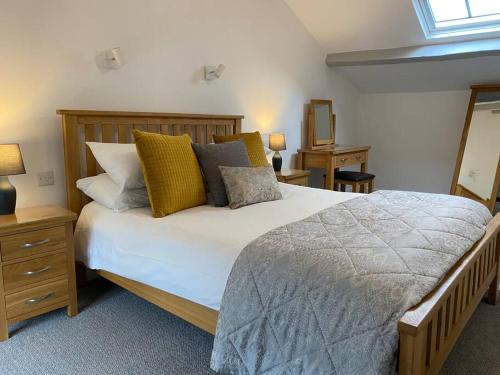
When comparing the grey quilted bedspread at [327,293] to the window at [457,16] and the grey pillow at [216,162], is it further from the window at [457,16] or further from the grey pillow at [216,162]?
the window at [457,16]

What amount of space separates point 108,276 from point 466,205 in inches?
85.2

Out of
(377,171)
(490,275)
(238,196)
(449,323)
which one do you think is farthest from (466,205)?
(377,171)

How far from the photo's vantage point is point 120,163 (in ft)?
8.09

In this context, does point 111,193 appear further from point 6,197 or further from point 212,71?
point 212,71

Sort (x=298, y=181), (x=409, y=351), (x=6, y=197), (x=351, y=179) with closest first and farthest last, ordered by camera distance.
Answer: (x=409, y=351)
(x=6, y=197)
(x=298, y=181)
(x=351, y=179)

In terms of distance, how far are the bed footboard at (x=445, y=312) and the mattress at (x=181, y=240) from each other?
2.52 ft

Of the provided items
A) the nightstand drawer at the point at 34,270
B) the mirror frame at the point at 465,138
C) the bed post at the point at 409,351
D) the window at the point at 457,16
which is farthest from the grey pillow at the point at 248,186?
the mirror frame at the point at 465,138

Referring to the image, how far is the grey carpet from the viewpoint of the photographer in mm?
1907

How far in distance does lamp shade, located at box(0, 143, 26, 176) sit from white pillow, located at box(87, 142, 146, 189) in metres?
0.45

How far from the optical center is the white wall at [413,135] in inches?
201

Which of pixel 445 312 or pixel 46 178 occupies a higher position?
pixel 46 178

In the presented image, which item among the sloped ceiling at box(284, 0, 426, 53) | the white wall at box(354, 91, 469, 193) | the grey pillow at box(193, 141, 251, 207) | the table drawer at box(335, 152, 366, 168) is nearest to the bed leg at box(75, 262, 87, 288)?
the grey pillow at box(193, 141, 251, 207)

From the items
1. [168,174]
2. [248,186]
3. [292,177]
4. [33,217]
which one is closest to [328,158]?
[292,177]

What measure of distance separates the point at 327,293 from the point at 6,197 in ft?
5.85
